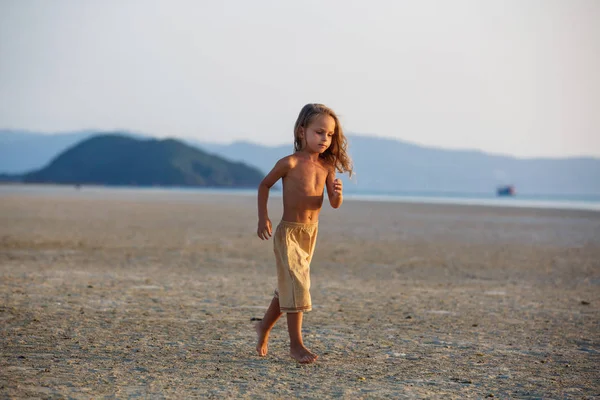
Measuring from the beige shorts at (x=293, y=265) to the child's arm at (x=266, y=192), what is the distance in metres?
0.12

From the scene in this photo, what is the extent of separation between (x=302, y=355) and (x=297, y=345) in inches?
3.7

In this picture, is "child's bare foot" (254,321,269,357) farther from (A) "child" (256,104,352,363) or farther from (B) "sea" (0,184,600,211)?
(B) "sea" (0,184,600,211)

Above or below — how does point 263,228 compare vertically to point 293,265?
above

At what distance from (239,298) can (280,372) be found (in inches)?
129

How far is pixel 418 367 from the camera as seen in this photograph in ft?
16.6

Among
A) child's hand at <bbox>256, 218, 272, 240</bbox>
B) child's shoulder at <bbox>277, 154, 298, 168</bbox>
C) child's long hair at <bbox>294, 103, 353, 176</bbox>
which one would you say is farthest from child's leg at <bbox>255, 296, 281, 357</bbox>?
child's long hair at <bbox>294, 103, 353, 176</bbox>

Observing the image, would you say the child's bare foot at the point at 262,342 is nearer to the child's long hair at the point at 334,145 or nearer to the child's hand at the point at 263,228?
the child's hand at the point at 263,228

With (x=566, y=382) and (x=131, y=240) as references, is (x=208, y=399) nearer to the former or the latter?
(x=566, y=382)

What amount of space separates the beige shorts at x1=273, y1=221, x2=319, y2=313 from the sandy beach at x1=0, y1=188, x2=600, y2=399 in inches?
16.2

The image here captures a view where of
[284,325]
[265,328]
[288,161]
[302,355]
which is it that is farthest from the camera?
[284,325]

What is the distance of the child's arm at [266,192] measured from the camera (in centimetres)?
515

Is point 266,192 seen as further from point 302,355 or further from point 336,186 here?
point 302,355

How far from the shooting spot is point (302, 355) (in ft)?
16.7

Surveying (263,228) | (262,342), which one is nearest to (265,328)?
(262,342)
